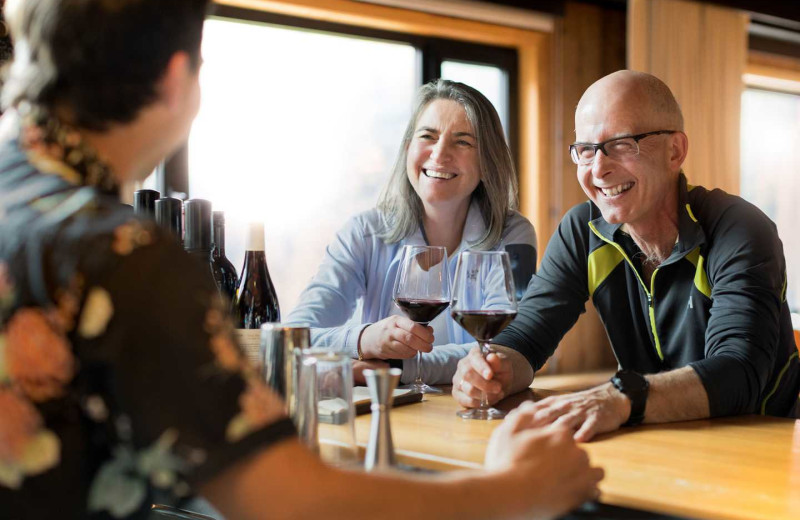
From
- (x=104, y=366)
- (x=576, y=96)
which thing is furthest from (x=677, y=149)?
(x=576, y=96)

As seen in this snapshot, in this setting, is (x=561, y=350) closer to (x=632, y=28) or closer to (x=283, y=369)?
(x=632, y=28)

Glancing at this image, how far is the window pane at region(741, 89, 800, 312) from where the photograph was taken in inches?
262

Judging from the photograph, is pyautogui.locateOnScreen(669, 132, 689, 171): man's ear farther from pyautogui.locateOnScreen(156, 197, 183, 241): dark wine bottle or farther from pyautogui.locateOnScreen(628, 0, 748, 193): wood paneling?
pyautogui.locateOnScreen(628, 0, 748, 193): wood paneling

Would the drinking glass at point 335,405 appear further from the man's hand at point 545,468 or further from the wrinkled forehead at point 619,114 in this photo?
the wrinkled forehead at point 619,114

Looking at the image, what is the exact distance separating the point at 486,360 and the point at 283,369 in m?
0.57

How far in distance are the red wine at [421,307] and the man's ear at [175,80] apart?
902 millimetres

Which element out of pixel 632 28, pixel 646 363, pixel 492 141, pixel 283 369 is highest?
pixel 632 28

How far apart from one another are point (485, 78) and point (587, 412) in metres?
4.50

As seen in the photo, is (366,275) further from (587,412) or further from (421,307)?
(587,412)

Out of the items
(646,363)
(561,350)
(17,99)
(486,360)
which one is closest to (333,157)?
(561,350)

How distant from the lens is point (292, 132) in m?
4.72

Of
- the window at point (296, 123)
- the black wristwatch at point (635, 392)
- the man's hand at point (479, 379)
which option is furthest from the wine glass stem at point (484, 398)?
the window at point (296, 123)

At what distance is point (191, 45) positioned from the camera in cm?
74

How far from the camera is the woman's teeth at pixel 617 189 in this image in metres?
2.00
